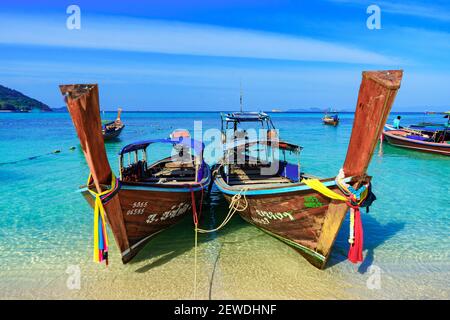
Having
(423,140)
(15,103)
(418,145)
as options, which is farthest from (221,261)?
(15,103)

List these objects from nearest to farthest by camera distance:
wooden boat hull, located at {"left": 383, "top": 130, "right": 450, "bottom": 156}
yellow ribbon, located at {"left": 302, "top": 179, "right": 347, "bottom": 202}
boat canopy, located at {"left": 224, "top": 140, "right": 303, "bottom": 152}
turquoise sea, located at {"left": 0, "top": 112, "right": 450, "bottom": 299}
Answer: yellow ribbon, located at {"left": 302, "top": 179, "right": 347, "bottom": 202}, turquoise sea, located at {"left": 0, "top": 112, "right": 450, "bottom": 299}, boat canopy, located at {"left": 224, "top": 140, "right": 303, "bottom": 152}, wooden boat hull, located at {"left": 383, "top": 130, "right": 450, "bottom": 156}

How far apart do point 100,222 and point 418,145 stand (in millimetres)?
26259

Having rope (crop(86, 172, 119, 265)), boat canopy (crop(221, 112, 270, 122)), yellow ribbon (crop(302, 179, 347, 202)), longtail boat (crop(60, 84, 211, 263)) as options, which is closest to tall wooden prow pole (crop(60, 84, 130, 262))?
longtail boat (crop(60, 84, 211, 263))

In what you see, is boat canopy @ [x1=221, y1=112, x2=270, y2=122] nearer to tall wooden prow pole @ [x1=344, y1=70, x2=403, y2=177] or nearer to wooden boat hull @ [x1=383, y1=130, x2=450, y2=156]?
tall wooden prow pole @ [x1=344, y1=70, x2=403, y2=177]

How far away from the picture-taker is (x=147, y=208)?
679 cm

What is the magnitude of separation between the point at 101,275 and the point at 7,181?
1254cm

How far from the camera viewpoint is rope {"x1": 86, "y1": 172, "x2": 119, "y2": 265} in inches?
214

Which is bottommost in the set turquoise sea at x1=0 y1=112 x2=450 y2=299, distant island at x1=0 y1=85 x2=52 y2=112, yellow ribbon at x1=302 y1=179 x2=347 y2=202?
distant island at x1=0 y1=85 x2=52 y2=112

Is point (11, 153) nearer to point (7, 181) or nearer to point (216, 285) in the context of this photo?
point (7, 181)

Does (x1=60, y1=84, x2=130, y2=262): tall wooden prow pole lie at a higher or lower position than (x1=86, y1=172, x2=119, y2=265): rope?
higher

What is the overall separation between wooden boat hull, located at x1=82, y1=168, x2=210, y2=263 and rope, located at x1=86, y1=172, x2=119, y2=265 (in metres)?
0.34

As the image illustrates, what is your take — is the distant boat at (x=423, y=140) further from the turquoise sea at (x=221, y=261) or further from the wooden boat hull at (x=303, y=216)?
the wooden boat hull at (x=303, y=216)

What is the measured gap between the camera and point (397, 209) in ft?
36.0
